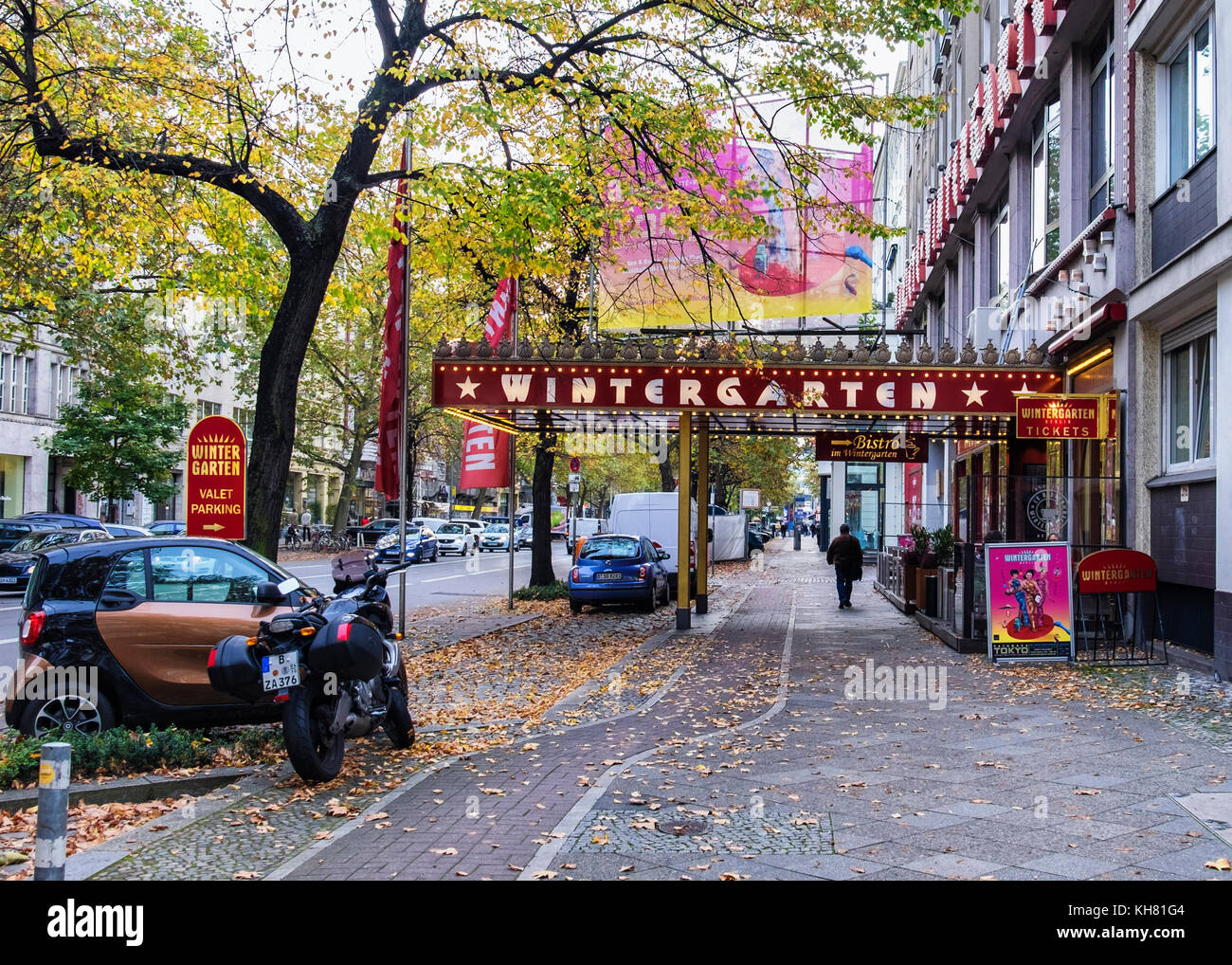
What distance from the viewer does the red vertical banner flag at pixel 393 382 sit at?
14453 millimetres

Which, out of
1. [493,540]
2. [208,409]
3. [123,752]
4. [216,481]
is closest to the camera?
[123,752]

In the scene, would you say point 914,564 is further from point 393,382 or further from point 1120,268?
point 393,382

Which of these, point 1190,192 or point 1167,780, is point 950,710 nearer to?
point 1167,780

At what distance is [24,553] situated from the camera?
22.6 meters

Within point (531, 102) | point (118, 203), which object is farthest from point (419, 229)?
point (118, 203)

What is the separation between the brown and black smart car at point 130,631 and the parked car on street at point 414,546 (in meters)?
30.0

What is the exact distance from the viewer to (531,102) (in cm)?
1200

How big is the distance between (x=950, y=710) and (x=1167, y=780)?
109 inches

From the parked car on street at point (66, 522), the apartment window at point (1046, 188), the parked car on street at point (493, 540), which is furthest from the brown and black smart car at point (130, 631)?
the parked car on street at point (493, 540)

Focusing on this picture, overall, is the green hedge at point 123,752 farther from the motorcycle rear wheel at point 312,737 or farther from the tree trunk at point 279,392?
the tree trunk at point 279,392

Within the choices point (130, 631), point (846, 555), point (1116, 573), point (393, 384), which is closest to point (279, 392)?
point (393, 384)

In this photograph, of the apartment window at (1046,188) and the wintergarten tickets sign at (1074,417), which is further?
the apartment window at (1046,188)

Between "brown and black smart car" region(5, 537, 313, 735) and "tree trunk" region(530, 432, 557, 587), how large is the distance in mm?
14934

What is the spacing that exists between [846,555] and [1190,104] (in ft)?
36.6
